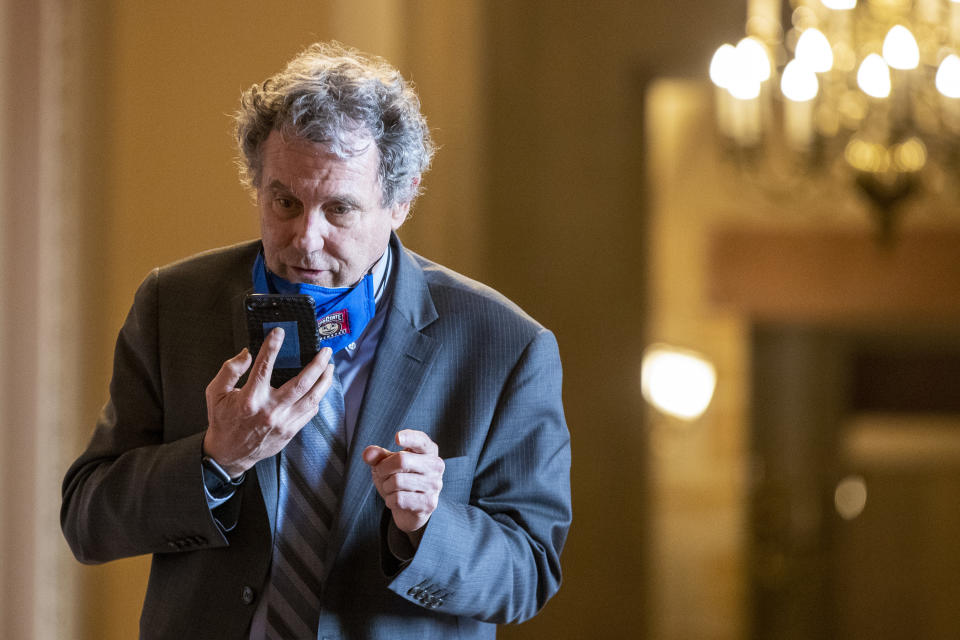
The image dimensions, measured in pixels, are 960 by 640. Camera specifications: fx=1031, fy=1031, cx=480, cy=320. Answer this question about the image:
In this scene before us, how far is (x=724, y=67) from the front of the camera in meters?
3.30

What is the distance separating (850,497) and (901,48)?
15.6ft

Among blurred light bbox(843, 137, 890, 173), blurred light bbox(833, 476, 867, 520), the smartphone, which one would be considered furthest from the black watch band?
blurred light bbox(833, 476, 867, 520)

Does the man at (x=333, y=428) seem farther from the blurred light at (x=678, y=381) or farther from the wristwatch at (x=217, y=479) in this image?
the blurred light at (x=678, y=381)

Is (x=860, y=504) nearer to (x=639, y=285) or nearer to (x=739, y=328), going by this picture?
(x=739, y=328)

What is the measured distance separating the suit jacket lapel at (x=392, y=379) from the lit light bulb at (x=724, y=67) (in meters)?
2.25

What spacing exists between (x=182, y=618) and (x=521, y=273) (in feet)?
7.29

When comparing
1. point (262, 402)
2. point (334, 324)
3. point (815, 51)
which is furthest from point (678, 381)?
point (262, 402)

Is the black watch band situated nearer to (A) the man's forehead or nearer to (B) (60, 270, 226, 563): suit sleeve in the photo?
(B) (60, 270, 226, 563): suit sleeve

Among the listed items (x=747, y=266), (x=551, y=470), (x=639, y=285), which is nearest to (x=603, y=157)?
(x=639, y=285)

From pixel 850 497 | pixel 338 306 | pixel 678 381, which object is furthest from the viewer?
pixel 850 497

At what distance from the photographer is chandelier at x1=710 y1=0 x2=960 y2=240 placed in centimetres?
302

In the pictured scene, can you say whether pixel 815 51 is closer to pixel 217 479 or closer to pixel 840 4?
pixel 840 4

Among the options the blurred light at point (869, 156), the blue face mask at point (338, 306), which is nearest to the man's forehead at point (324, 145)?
the blue face mask at point (338, 306)

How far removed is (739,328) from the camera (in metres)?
6.98
